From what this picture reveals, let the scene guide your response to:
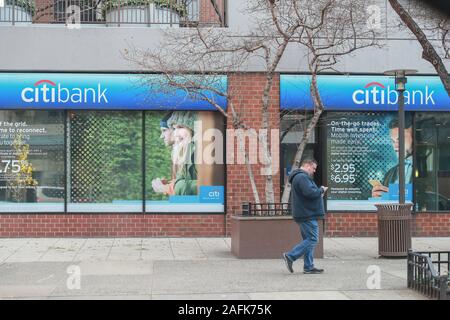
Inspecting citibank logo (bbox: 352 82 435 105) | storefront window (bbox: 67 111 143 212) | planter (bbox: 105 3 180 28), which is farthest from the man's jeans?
planter (bbox: 105 3 180 28)

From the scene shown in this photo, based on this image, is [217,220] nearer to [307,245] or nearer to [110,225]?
[110,225]

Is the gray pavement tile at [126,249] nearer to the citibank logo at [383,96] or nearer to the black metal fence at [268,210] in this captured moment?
the black metal fence at [268,210]

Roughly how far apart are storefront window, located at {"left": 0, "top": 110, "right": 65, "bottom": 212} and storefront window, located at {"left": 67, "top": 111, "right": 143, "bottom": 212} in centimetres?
27

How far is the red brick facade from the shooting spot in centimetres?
1330

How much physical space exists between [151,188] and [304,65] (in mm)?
4426

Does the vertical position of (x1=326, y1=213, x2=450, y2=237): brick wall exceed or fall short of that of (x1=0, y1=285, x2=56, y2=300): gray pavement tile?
it exceeds it

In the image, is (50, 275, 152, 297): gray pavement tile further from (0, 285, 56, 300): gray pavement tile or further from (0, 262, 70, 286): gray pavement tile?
(0, 262, 70, 286): gray pavement tile

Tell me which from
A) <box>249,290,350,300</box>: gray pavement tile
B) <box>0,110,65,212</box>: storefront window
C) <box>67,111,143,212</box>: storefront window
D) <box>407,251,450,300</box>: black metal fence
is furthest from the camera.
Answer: <box>67,111,143,212</box>: storefront window

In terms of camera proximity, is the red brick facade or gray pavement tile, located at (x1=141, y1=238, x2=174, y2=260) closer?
gray pavement tile, located at (x1=141, y1=238, x2=174, y2=260)

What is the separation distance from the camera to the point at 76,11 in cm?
1377

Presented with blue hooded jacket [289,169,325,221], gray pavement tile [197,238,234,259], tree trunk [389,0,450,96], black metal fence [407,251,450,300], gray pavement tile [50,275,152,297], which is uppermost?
tree trunk [389,0,450,96]

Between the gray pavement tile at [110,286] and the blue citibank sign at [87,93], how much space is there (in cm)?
546

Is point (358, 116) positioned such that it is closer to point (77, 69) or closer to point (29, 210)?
point (77, 69)
